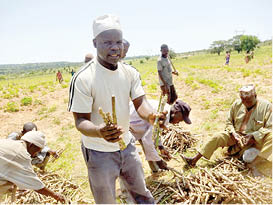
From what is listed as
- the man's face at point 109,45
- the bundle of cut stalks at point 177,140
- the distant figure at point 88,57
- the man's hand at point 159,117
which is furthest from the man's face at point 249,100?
the distant figure at point 88,57

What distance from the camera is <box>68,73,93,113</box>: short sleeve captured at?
6.08 ft

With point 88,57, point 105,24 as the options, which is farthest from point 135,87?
point 88,57

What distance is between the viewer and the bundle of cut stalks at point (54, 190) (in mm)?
3527

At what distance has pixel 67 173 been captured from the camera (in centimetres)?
457

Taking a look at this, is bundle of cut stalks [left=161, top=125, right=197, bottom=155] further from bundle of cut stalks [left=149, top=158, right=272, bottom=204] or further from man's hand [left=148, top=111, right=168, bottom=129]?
man's hand [left=148, top=111, right=168, bottom=129]

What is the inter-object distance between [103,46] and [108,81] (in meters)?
0.29

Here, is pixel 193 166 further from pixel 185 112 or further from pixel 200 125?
pixel 200 125

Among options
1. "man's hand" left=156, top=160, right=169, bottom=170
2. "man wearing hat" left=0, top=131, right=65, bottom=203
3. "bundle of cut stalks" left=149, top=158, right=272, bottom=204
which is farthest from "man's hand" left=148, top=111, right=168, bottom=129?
"man's hand" left=156, top=160, right=169, bottom=170

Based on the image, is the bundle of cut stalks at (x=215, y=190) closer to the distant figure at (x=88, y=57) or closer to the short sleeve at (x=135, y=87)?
the short sleeve at (x=135, y=87)

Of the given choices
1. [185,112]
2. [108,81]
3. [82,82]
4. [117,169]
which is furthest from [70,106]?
[185,112]

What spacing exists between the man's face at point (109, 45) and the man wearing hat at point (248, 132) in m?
2.62

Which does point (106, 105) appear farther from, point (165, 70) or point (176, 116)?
point (165, 70)

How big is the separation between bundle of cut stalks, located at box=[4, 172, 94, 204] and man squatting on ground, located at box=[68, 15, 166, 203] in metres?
1.64

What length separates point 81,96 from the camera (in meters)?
1.85
